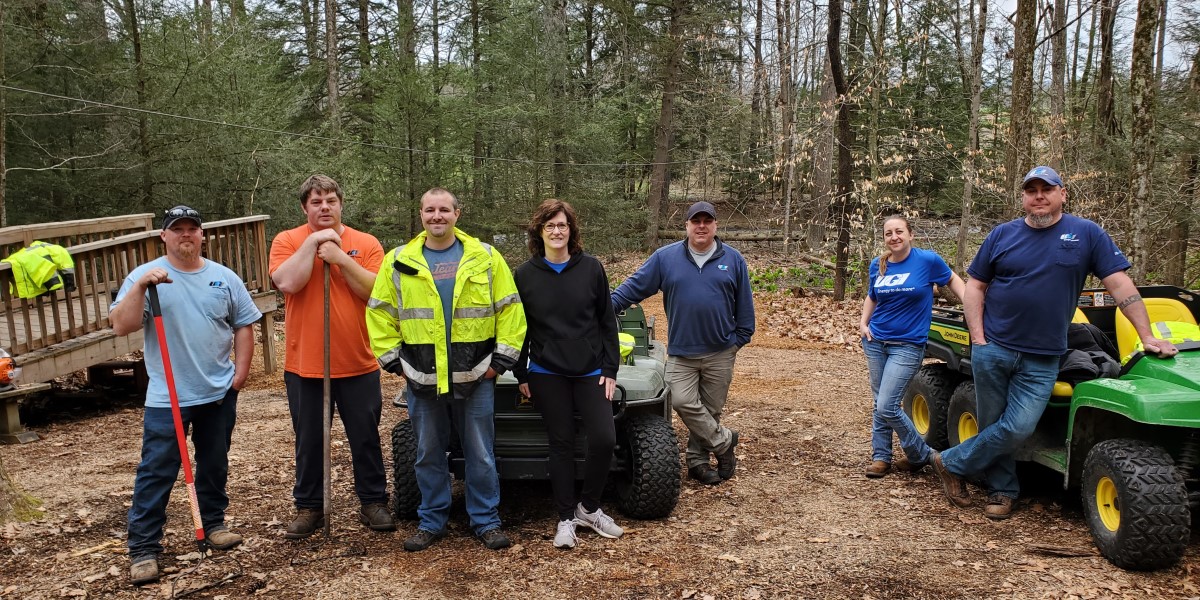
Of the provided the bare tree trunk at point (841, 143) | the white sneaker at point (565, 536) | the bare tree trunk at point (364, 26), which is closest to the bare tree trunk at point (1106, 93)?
the bare tree trunk at point (841, 143)

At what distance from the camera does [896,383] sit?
5.11 metres

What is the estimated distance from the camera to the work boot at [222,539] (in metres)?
4.10

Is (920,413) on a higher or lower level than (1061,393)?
lower

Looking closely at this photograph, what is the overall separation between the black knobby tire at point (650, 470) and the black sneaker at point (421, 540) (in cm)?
109

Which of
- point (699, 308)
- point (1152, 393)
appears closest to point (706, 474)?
point (699, 308)

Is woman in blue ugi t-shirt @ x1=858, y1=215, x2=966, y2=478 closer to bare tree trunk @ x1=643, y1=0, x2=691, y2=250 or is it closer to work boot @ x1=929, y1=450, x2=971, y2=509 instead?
work boot @ x1=929, y1=450, x2=971, y2=509

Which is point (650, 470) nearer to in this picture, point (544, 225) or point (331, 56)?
point (544, 225)

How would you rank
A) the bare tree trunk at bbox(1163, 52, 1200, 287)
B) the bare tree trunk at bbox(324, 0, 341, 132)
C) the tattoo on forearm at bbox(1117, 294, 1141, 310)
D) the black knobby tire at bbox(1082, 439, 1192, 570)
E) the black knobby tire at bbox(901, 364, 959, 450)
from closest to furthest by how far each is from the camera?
the black knobby tire at bbox(1082, 439, 1192, 570)
the tattoo on forearm at bbox(1117, 294, 1141, 310)
the black knobby tire at bbox(901, 364, 959, 450)
the bare tree trunk at bbox(1163, 52, 1200, 287)
the bare tree trunk at bbox(324, 0, 341, 132)

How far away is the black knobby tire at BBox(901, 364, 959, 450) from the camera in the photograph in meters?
5.91

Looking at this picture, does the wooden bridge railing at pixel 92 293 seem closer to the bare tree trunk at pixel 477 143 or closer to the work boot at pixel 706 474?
the work boot at pixel 706 474

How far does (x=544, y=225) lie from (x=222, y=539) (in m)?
2.31

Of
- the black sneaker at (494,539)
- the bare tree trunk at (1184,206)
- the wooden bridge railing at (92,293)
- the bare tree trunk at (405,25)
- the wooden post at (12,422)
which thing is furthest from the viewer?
the bare tree trunk at (405,25)

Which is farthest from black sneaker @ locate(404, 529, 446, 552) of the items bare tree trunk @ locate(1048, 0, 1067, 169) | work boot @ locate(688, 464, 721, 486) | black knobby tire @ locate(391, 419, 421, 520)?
bare tree trunk @ locate(1048, 0, 1067, 169)

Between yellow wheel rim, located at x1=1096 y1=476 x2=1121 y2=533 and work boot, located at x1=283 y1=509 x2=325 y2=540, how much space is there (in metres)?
4.02
